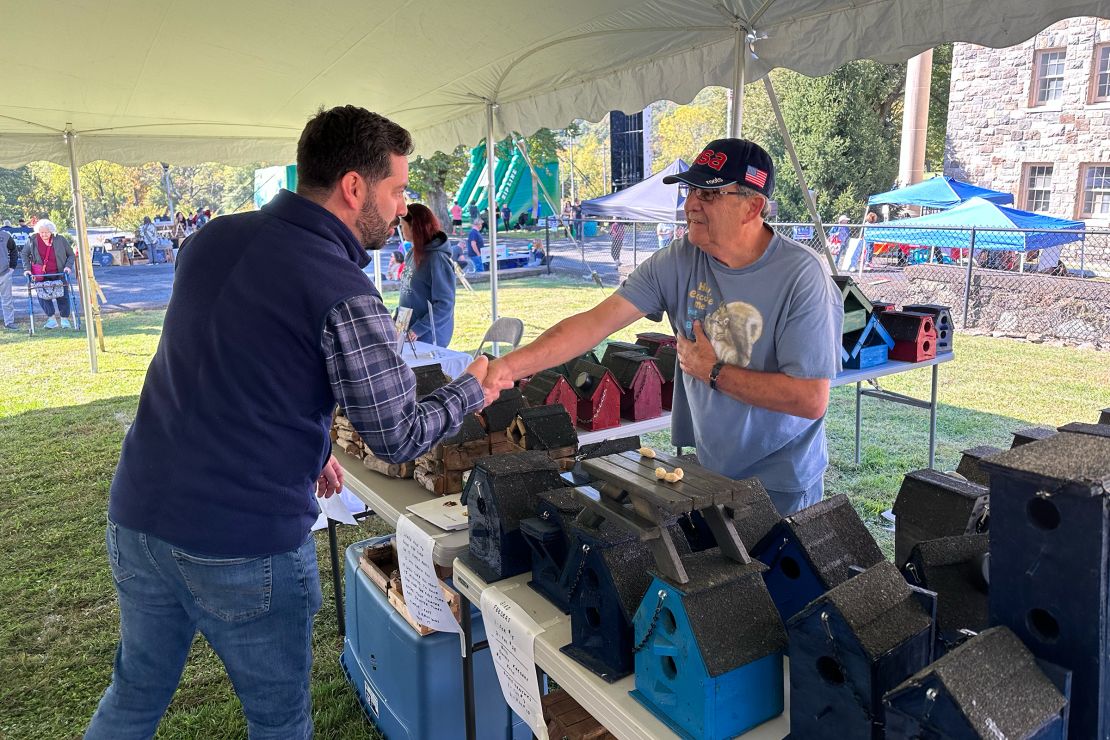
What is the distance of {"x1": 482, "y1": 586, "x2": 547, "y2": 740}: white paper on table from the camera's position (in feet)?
5.17

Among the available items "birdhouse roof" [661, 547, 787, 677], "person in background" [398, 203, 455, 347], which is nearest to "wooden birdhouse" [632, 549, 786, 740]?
"birdhouse roof" [661, 547, 787, 677]

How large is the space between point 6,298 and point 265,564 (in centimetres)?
1625

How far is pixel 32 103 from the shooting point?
614cm

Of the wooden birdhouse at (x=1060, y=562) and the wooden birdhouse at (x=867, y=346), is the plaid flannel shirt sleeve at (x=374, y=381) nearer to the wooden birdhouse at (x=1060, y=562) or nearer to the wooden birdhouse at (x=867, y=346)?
the wooden birdhouse at (x=1060, y=562)

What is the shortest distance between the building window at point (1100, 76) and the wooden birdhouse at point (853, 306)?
1887 centimetres

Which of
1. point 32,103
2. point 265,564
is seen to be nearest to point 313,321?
point 265,564

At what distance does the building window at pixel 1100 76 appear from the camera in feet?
58.5

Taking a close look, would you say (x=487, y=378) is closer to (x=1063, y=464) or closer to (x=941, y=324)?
(x=1063, y=464)

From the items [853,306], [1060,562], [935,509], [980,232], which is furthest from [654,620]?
[980,232]

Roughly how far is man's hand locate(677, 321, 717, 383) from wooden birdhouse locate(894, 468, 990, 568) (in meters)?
0.63

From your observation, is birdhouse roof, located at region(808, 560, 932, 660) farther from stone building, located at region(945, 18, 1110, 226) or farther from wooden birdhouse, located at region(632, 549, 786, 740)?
stone building, located at region(945, 18, 1110, 226)

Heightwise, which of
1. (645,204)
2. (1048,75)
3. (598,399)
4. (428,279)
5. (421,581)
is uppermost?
(1048,75)

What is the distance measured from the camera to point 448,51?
4648mm

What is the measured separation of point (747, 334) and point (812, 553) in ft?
2.90
